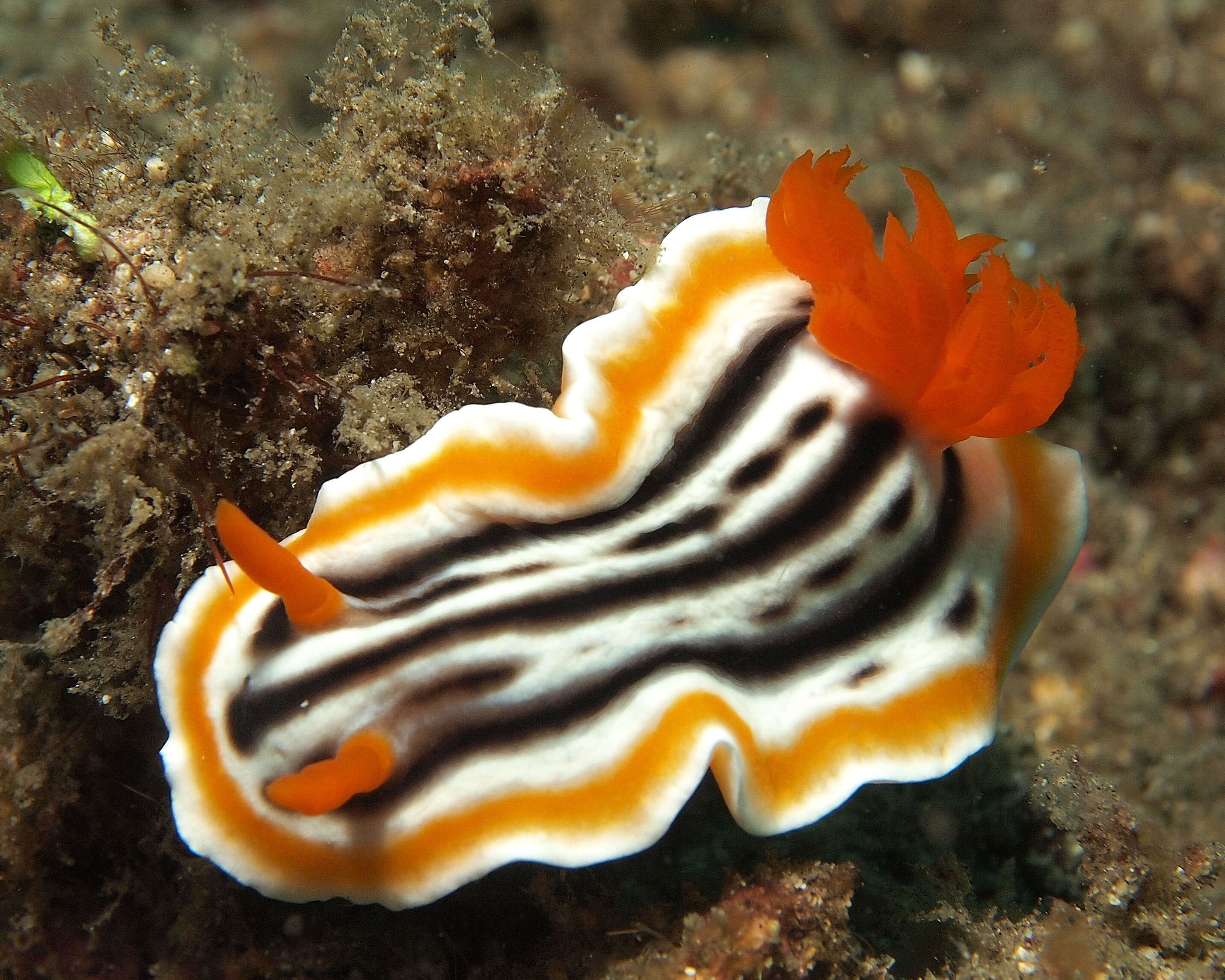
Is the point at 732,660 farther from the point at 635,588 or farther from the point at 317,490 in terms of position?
the point at 317,490

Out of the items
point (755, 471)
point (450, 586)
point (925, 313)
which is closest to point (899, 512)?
point (755, 471)

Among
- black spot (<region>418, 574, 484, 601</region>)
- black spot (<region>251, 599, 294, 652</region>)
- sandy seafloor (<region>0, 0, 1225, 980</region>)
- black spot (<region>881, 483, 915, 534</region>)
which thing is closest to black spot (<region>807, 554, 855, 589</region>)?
black spot (<region>881, 483, 915, 534</region>)

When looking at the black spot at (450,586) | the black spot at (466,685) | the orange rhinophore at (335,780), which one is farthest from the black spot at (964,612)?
the orange rhinophore at (335,780)

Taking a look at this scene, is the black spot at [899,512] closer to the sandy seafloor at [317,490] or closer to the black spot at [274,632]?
the sandy seafloor at [317,490]

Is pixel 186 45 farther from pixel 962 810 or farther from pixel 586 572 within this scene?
pixel 962 810

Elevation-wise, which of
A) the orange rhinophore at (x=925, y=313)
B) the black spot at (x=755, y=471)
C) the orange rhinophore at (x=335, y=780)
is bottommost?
the orange rhinophore at (x=335, y=780)

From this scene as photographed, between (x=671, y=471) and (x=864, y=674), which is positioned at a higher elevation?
(x=671, y=471)
